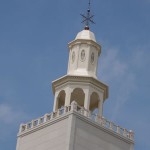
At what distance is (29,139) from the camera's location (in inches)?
2120

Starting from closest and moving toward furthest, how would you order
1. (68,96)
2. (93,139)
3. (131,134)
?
(93,139) < (68,96) < (131,134)

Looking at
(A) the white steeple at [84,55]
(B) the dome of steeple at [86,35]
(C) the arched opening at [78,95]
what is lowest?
(C) the arched opening at [78,95]

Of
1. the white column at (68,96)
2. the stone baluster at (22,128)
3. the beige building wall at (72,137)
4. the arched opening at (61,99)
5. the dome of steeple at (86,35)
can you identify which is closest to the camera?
the beige building wall at (72,137)

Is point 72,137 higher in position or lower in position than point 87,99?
lower

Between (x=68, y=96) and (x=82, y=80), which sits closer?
(x=68, y=96)

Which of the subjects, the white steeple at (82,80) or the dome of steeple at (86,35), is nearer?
the white steeple at (82,80)

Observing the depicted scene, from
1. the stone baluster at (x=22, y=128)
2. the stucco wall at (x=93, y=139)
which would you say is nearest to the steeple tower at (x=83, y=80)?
the stucco wall at (x=93, y=139)

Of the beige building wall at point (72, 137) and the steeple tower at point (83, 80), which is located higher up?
the steeple tower at point (83, 80)

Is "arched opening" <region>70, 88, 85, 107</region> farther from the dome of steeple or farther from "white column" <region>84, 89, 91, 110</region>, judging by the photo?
the dome of steeple

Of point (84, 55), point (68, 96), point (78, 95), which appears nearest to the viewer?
point (68, 96)

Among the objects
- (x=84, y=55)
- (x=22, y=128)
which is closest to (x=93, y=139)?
(x=22, y=128)

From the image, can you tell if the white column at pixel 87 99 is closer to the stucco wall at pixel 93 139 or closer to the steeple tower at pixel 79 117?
the steeple tower at pixel 79 117

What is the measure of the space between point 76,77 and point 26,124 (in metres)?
5.75

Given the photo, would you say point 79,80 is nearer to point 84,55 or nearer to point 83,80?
point 83,80
